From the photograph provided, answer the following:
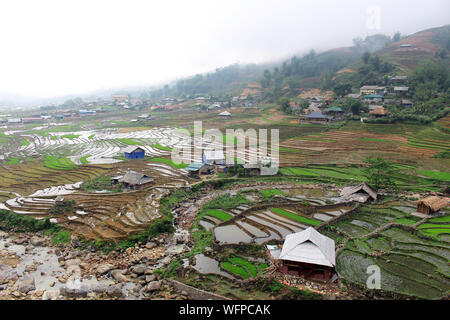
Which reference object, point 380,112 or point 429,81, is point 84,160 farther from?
point 429,81

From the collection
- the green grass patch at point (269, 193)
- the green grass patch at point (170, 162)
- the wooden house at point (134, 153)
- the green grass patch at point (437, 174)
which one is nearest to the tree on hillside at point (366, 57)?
the green grass patch at point (437, 174)


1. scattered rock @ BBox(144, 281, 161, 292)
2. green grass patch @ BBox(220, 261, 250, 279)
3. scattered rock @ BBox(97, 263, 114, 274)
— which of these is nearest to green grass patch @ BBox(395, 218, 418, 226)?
green grass patch @ BBox(220, 261, 250, 279)

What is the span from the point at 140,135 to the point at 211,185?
A: 3357 centimetres

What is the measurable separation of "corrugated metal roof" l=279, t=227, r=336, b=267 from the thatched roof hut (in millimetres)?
9277

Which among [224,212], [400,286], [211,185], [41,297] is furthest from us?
[211,185]

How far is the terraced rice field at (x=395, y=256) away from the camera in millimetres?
12133

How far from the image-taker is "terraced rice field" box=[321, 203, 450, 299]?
39.8 feet

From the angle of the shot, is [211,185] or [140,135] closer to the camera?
[211,185]

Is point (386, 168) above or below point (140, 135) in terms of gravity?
below

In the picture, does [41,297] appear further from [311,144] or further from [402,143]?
[402,143]

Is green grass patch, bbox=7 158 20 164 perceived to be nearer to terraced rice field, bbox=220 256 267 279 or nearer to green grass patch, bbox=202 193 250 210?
green grass patch, bbox=202 193 250 210

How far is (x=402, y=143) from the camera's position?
34.4 m

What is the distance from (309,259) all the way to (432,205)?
11.4m

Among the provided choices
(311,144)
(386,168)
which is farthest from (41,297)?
(311,144)
